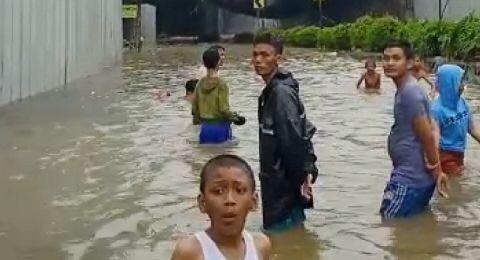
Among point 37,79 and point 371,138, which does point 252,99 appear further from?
point 371,138

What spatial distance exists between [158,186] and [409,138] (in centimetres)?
293

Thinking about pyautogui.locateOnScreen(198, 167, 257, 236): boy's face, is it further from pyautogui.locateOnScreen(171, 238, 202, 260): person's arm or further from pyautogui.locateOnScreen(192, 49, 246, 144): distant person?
pyautogui.locateOnScreen(192, 49, 246, 144): distant person

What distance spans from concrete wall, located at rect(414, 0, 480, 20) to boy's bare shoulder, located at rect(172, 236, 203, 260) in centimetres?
3493

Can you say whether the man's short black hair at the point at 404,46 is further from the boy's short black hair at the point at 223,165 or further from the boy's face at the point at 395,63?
the boy's short black hair at the point at 223,165

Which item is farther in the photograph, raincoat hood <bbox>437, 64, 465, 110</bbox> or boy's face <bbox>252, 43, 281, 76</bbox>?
raincoat hood <bbox>437, 64, 465, 110</bbox>

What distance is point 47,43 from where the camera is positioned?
19.6m

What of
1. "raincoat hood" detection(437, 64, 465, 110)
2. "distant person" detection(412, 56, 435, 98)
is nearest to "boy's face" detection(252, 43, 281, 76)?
"distant person" detection(412, 56, 435, 98)

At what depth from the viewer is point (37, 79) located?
1880 centimetres

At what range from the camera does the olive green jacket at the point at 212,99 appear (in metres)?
10.9

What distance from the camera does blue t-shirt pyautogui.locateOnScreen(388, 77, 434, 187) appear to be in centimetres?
707

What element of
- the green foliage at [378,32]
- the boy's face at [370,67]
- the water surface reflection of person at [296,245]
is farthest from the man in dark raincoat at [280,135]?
the green foliage at [378,32]

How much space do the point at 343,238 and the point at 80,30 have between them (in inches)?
693

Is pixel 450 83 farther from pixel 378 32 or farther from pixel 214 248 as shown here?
pixel 378 32

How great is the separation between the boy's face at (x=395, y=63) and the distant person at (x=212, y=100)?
12.4 feet
